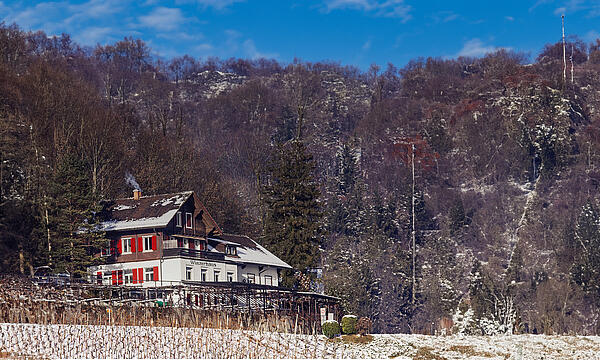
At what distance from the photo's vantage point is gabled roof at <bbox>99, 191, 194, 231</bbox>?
214 feet

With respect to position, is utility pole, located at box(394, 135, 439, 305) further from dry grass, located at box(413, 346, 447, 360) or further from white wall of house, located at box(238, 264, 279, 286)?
dry grass, located at box(413, 346, 447, 360)

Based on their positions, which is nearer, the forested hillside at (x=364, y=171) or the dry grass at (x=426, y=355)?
the dry grass at (x=426, y=355)

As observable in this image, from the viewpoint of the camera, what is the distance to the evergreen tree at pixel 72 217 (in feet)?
194

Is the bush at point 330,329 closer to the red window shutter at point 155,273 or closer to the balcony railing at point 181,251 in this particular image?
the balcony railing at point 181,251

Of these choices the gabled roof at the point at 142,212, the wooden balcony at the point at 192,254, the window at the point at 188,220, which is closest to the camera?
the wooden balcony at the point at 192,254

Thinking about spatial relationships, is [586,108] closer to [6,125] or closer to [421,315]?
[421,315]

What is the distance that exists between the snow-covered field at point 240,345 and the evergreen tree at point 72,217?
21844 millimetres

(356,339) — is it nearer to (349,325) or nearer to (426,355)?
(349,325)

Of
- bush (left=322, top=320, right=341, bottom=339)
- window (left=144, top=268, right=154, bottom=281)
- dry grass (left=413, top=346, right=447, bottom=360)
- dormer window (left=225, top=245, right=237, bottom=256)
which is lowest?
dry grass (left=413, top=346, right=447, bottom=360)

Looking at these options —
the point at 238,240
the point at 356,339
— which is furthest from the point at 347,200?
the point at 356,339

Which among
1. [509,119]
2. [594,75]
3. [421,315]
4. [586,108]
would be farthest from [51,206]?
[594,75]

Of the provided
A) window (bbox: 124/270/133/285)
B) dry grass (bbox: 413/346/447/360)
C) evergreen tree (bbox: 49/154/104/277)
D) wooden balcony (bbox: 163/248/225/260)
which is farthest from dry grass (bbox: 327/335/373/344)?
window (bbox: 124/270/133/285)

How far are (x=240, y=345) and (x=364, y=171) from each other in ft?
374


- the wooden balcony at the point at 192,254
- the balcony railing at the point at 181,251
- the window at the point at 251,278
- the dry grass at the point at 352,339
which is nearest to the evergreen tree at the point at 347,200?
the window at the point at 251,278
